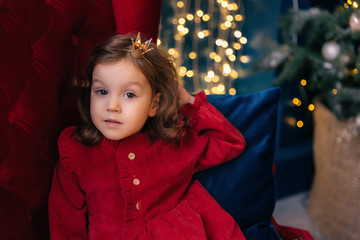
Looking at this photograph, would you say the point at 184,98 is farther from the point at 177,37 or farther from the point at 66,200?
the point at 177,37

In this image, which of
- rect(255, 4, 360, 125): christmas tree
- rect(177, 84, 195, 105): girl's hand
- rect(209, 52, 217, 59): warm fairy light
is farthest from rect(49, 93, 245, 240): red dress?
rect(209, 52, 217, 59): warm fairy light

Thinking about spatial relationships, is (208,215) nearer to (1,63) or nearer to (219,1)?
(1,63)

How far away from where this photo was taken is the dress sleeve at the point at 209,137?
92 centimetres

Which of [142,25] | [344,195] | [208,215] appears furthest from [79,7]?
[344,195]

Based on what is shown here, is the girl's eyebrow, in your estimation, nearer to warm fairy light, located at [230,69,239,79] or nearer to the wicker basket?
the wicker basket

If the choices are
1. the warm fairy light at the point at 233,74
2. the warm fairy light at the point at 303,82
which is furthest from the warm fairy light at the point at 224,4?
the warm fairy light at the point at 303,82

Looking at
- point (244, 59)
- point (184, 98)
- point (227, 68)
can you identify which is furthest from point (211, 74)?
point (184, 98)

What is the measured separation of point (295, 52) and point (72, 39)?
1.14m

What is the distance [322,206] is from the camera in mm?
1775

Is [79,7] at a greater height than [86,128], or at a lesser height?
greater

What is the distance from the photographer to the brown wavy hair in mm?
823

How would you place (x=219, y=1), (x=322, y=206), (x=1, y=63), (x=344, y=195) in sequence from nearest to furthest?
(x=1, y=63) < (x=344, y=195) < (x=322, y=206) < (x=219, y=1)

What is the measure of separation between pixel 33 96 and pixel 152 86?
29 cm

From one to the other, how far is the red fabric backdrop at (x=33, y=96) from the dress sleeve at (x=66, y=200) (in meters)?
0.03
